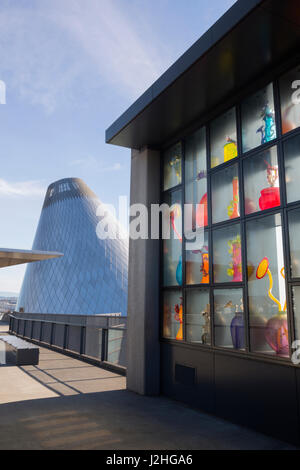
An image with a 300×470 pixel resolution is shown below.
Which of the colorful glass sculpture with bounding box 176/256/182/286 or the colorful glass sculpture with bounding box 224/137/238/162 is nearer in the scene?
the colorful glass sculpture with bounding box 224/137/238/162

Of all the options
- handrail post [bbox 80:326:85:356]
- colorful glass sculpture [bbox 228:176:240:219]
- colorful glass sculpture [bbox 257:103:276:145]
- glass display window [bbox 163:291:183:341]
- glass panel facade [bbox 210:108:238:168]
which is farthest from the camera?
handrail post [bbox 80:326:85:356]

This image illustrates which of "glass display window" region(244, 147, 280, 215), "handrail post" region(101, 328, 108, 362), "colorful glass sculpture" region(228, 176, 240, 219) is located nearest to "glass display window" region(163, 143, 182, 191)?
"colorful glass sculpture" region(228, 176, 240, 219)

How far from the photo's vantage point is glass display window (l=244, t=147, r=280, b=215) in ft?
20.0

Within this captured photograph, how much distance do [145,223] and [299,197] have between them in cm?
411

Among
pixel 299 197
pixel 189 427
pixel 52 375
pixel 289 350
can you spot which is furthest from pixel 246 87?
pixel 52 375

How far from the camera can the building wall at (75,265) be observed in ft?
138

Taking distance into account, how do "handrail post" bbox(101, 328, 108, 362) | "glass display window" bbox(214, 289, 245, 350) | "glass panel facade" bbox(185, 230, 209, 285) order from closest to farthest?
Answer: "glass display window" bbox(214, 289, 245, 350)
"glass panel facade" bbox(185, 230, 209, 285)
"handrail post" bbox(101, 328, 108, 362)

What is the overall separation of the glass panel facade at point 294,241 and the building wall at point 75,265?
3723cm

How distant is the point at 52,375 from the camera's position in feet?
33.3

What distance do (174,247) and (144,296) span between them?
52.3 inches

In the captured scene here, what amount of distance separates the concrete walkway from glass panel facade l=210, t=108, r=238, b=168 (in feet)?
15.6

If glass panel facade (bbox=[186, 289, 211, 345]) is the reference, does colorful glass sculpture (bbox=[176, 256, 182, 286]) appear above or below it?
above

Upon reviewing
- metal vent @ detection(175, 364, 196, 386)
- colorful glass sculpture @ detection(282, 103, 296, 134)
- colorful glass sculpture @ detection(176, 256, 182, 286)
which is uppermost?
colorful glass sculpture @ detection(282, 103, 296, 134)

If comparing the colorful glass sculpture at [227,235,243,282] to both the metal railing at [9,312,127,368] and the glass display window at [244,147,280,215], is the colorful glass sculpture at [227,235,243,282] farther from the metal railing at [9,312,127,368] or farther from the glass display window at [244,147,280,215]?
the metal railing at [9,312,127,368]
